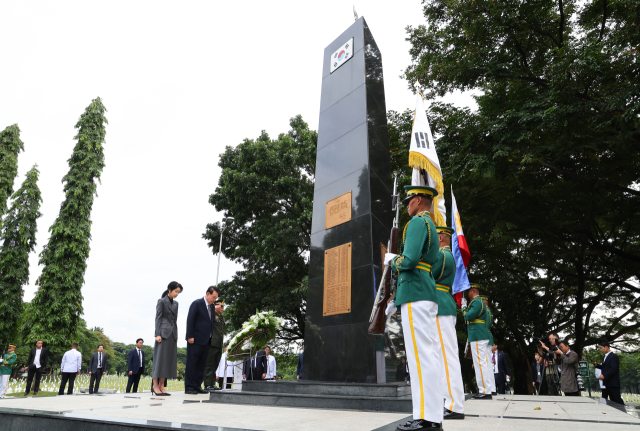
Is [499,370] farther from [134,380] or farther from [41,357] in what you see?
[41,357]

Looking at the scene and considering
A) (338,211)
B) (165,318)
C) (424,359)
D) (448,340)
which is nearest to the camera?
(424,359)

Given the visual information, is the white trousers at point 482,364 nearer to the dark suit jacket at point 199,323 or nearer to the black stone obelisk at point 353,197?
the black stone obelisk at point 353,197

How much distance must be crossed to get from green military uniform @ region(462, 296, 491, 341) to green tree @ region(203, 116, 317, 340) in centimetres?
962

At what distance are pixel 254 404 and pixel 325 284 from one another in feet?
7.31

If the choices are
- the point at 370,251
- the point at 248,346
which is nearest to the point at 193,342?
the point at 248,346

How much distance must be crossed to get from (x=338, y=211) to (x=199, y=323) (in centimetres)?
309

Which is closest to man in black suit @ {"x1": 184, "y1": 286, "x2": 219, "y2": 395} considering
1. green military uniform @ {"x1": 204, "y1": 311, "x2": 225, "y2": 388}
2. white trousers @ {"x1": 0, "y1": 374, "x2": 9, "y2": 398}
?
green military uniform @ {"x1": 204, "y1": 311, "x2": 225, "y2": 388}

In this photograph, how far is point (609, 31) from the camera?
34.1 ft

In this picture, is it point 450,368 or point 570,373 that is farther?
point 570,373

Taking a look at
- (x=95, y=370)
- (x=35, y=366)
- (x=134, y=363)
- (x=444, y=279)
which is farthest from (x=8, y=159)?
(x=444, y=279)

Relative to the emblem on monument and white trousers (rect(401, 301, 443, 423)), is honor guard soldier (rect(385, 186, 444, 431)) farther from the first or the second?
the emblem on monument

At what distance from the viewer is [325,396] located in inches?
198

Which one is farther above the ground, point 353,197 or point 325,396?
point 353,197

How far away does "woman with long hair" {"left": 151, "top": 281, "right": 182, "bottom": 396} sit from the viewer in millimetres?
6672
